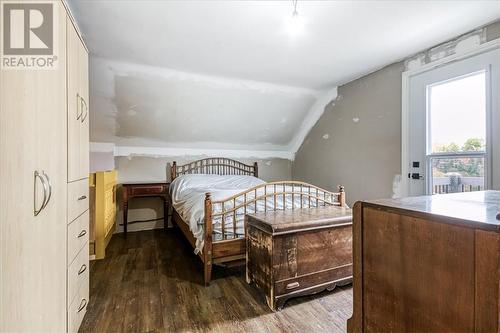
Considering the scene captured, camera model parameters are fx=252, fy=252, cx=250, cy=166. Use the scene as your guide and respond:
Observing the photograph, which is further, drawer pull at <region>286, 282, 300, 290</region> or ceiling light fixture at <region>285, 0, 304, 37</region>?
ceiling light fixture at <region>285, 0, 304, 37</region>

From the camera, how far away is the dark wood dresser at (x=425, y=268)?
527 mm

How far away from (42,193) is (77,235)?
56 cm

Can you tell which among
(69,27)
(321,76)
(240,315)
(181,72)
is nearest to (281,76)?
(321,76)

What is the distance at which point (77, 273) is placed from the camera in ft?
4.78

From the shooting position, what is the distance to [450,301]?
59 centimetres

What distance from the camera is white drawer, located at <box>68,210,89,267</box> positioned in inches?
52.7

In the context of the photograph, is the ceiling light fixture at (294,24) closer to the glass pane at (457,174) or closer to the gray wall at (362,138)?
the gray wall at (362,138)

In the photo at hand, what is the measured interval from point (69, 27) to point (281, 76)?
245 centimetres

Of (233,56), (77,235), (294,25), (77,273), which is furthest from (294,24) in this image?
(77,273)

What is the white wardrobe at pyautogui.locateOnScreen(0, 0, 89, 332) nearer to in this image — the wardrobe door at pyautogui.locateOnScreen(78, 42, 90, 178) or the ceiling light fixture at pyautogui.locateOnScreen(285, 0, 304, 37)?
the wardrobe door at pyautogui.locateOnScreen(78, 42, 90, 178)

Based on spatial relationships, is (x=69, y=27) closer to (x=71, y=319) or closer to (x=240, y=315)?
(x=71, y=319)

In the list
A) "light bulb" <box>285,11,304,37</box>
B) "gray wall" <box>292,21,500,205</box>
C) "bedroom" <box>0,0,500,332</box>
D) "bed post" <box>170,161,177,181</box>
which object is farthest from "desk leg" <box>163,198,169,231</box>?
"light bulb" <box>285,11,304,37</box>

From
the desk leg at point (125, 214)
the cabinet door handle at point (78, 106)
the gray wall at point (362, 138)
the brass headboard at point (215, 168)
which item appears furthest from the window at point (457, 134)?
the desk leg at point (125, 214)

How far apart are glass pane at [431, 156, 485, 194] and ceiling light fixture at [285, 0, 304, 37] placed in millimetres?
1887
